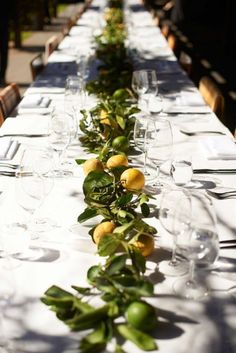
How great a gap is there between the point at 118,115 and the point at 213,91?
1028mm

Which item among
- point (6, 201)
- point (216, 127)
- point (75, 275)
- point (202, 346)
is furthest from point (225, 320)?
point (216, 127)

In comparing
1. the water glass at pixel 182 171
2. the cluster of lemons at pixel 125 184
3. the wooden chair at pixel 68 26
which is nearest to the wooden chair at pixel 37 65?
the wooden chair at pixel 68 26

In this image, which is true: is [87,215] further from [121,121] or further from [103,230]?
[121,121]

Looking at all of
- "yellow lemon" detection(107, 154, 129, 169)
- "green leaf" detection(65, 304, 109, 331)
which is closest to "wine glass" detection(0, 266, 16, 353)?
"green leaf" detection(65, 304, 109, 331)

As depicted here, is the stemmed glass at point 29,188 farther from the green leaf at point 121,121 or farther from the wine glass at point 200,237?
the green leaf at point 121,121

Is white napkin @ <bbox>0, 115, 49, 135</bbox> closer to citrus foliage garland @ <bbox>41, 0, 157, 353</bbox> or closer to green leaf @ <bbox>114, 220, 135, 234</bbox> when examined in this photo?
citrus foliage garland @ <bbox>41, 0, 157, 353</bbox>

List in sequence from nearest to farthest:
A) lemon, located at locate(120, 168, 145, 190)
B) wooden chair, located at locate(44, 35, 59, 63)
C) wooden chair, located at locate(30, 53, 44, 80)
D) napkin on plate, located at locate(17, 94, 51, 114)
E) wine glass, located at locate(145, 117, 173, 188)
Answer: lemon, located at locate(120, 168, 145, 190), wine glass, located at locate(145, 117, 173, 188), napkin on plate, located at locate(17, 94, 51, 114), wooden chair, located at locate(30, 53, 44, 80), wooden chair, located at locate(44, 35, 59, 63)

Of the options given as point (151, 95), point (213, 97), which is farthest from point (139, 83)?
point (213, 97)

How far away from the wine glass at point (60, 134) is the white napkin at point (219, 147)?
588 millimetres

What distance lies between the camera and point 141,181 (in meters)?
1.68

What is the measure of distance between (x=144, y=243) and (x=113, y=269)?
0.70 ft

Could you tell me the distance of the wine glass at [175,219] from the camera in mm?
1173

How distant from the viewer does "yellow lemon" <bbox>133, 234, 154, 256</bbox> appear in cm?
132

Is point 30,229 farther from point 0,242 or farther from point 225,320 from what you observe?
point 225,320
